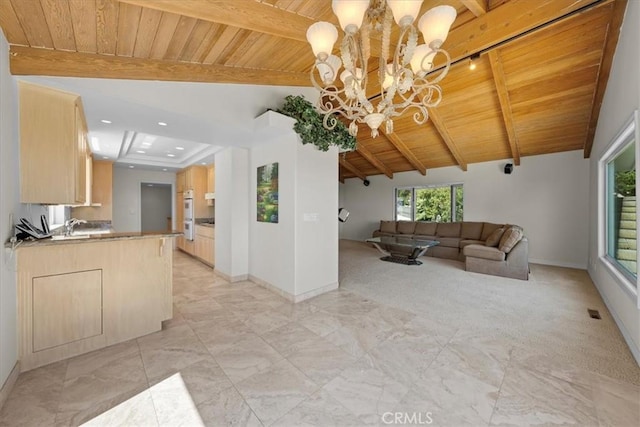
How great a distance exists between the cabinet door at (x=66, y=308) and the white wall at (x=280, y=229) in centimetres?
197

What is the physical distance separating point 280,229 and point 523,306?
133 inches

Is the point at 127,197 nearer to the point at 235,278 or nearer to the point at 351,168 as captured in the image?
the point at 235,278

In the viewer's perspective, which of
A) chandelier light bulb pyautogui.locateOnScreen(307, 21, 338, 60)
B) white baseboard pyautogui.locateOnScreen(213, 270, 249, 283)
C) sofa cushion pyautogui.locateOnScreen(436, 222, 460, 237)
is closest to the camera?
chandelier light bulb pyautogui.locateOnScreen(307, 21, 338, 60)

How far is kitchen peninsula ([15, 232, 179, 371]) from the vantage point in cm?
196

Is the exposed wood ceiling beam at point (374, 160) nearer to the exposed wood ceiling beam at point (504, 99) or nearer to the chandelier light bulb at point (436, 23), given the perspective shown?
the exposed wood ceiling beam at point (504, 99)

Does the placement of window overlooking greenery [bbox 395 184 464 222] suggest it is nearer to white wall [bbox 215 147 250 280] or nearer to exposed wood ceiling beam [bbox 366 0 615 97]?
exposed wood ceiling beam [bbox 366 0 615 97]

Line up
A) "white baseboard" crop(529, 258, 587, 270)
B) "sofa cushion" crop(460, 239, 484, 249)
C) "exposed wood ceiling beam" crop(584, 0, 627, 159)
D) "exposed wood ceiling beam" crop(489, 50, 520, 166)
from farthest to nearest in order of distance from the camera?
"sofa cushion" crop(460, 239, 484, 249), "white baseboard" crop(529, 258, 587, 270), "exposed wood ceiling beam" crop(489, 50, 520, 166), "exposed wood ceiling beam" crop(584, 0, 627, 159)

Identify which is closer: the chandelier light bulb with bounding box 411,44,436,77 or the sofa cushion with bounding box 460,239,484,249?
the chandelier light bulb with bounding box 411,44,436,77

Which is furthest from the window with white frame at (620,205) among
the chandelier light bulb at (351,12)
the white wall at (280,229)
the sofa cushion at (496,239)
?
the white wall at (280,229)

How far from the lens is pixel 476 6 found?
2621mm

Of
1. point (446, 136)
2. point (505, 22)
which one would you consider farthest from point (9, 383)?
point (446, 136)

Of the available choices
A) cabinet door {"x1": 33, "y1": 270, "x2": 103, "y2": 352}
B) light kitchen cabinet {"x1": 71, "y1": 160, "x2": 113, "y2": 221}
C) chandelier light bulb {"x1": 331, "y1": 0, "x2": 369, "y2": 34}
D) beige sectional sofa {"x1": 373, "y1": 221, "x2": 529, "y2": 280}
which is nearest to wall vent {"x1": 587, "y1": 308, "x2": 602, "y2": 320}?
beige sectional sofa {"x1": 373, "y1": 221, "x2": 529, "y2": 280}

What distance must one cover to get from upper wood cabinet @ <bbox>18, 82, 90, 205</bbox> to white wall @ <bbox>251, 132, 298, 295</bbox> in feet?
6.98

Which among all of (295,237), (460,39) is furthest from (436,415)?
(460,39)
